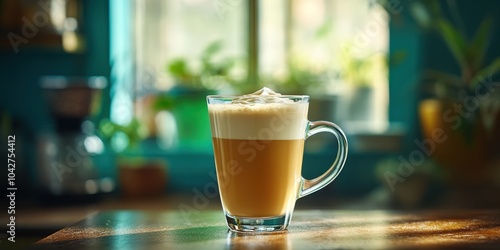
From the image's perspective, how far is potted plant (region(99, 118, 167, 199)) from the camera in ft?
9.34

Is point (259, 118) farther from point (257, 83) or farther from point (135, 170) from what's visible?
point (257, 83)

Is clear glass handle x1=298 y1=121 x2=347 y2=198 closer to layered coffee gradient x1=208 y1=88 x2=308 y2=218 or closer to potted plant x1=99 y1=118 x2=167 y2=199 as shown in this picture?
layered coffee gradient x1=208 y1=88 x2=308 y2=218

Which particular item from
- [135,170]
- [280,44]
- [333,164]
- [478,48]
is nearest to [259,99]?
[333,164]

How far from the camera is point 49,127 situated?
9.92 feet

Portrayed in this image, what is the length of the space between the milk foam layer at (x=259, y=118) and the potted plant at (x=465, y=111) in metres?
1.95

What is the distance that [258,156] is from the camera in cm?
96

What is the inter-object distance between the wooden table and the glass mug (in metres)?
0.04

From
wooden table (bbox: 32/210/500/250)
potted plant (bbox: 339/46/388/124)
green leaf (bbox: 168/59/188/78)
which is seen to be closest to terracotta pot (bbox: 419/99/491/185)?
potted plant (bbox: 339/46/388/124)

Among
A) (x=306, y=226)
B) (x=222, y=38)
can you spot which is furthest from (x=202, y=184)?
(x=306, y=226)

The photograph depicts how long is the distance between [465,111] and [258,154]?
2002 mm

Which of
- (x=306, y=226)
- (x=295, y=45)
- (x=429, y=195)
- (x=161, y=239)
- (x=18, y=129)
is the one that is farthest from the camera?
(x=295, y=45)

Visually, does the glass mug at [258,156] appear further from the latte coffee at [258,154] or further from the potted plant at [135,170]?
the potted plant at [135,170]

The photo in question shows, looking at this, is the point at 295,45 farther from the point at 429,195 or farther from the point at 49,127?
the point at 49,127

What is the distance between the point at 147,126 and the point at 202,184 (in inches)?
14.7
